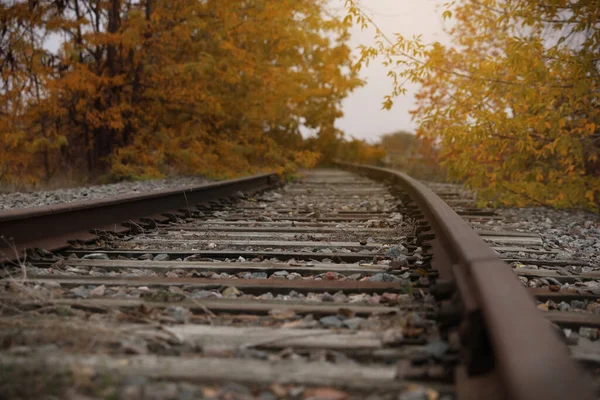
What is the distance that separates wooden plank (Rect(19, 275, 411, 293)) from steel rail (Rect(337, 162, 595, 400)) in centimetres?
47

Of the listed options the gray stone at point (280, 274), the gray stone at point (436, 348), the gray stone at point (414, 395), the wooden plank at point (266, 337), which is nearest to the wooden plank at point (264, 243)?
the gray stone at point (280, 274)

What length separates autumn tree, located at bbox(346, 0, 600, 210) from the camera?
5188mm

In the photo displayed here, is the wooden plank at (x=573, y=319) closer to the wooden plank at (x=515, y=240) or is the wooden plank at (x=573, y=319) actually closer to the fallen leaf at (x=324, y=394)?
the fallen leaf at (x=324, y=394)

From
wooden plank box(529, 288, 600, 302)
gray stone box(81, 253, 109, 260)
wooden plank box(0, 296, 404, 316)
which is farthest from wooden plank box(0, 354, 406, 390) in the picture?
gray stone box(81, 253, 109, 260)

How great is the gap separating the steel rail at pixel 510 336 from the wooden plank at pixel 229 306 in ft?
1.21

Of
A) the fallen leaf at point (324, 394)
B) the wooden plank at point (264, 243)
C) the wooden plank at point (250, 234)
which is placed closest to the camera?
the fallen leaf at point (324, 394)

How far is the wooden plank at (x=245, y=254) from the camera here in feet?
10.3

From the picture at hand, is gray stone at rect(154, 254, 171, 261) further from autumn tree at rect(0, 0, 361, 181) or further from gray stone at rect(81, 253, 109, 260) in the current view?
autumn tree at rect(0, 0, 361, 181)

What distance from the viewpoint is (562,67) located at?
17.7 feet

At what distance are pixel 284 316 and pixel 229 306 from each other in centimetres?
23

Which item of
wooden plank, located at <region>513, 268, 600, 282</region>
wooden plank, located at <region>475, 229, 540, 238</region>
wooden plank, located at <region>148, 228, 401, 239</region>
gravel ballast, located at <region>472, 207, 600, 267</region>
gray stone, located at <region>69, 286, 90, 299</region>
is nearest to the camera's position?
gray stone, located at <region>69, 286, 90, 299</region>

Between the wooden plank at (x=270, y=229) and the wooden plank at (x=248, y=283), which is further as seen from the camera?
the wooden plank at (x=270, y=229)

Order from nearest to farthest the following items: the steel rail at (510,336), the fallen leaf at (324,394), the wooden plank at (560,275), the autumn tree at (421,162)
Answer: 1. the steel rail at (510,336)
2. the fallen leaf at (324,394)
3. the wooden plank at (560,275)
4. the autumn tree at (421,162)

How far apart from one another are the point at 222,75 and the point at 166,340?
31.1 ft
